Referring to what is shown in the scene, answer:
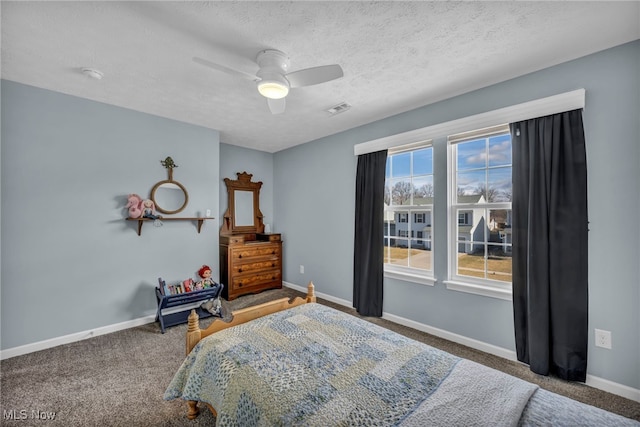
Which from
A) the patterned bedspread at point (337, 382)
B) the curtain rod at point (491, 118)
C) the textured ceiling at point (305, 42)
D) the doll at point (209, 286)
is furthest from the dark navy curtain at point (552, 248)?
the doll at point (209, 286)

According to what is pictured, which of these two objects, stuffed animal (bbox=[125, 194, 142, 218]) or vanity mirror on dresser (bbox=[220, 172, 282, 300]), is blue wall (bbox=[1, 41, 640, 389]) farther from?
vanity mirror on dresser (bbox=[220, 172, 282, 300])

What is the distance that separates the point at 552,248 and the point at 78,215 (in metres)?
4.36

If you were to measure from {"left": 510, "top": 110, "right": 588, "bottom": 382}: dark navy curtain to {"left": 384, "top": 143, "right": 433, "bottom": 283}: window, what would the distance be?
874mm

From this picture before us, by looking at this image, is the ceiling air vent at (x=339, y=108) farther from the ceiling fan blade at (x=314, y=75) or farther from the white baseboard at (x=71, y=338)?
the white baseboard at (x=71, y=338)

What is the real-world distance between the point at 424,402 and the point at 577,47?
101 inches

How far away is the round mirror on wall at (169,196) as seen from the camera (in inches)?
126

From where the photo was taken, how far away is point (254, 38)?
5.81 ft

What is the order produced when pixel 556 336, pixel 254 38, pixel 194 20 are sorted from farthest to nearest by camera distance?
pixel 556 336 < pixel 254 38 < pixel 194 20

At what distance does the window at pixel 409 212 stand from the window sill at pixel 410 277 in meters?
0.02

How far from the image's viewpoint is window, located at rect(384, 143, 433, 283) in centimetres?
299

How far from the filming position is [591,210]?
1.95 m

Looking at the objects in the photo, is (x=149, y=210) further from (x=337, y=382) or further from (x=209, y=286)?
(x=337, y=382)

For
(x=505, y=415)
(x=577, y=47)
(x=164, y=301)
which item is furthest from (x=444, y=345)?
(x=164, y=301)

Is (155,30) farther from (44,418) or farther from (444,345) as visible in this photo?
(444,345)
